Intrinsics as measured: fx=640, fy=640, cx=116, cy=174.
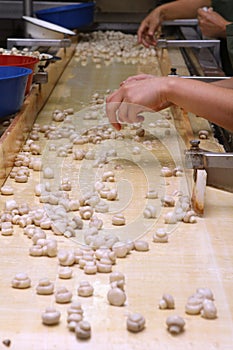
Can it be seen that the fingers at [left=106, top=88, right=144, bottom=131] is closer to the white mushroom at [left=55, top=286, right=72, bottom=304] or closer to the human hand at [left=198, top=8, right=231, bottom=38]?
the white mushroom at [left=55, top=286, right=72, bottom=304]

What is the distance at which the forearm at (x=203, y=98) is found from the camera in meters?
1.75

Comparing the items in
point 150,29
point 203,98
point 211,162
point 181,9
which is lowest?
point 150,29

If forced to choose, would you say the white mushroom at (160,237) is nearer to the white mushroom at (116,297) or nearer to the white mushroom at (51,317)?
the white mushroom at (116,297)

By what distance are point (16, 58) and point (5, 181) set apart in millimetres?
831

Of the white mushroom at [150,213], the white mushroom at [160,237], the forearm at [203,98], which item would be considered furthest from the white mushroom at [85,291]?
the forearm at [203,98]

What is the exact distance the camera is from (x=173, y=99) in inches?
72.7

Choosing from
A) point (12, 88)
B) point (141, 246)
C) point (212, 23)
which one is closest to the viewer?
point (141, 246)

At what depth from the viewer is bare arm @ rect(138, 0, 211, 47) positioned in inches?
156

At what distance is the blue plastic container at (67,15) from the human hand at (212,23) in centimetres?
96

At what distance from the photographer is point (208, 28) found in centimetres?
360

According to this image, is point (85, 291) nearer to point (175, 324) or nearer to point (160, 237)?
point (175, 324)

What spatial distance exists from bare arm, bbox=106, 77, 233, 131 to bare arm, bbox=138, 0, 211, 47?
2124 mm

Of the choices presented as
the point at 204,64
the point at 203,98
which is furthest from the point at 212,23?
the point at 203,98

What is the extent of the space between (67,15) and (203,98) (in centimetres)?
261
